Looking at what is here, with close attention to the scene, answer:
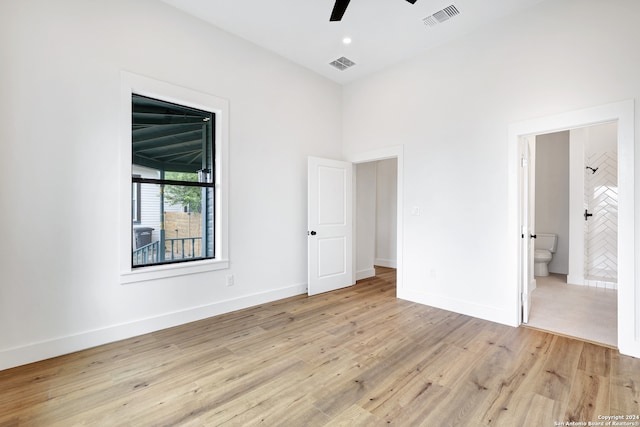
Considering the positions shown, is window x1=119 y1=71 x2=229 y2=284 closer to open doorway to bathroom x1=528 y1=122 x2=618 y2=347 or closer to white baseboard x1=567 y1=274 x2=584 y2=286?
open doorway to bathroom x1=528 y1=122 x2=618 y2=347

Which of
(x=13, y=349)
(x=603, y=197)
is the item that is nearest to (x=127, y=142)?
(x=13, y=349)

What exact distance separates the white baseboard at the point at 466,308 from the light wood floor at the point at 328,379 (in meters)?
0.15

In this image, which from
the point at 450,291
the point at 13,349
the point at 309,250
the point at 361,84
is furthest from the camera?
the point at 361,84

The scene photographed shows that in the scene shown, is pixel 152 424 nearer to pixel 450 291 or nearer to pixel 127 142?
pixel 127 142

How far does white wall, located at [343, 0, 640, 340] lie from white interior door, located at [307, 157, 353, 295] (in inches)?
31.0

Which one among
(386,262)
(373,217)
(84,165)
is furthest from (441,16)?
(386,262)

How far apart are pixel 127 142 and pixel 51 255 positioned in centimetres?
116

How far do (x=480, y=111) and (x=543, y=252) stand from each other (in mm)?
3444

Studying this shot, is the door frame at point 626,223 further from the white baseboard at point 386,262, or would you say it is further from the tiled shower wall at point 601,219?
the white baseboard at point 386,262

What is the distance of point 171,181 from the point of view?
128 inches

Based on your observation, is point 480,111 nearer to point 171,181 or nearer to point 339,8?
point 339,8

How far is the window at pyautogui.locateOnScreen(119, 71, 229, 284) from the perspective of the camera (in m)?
2.87

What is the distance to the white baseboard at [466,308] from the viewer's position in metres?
3.24

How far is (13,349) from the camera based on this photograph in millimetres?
2336
